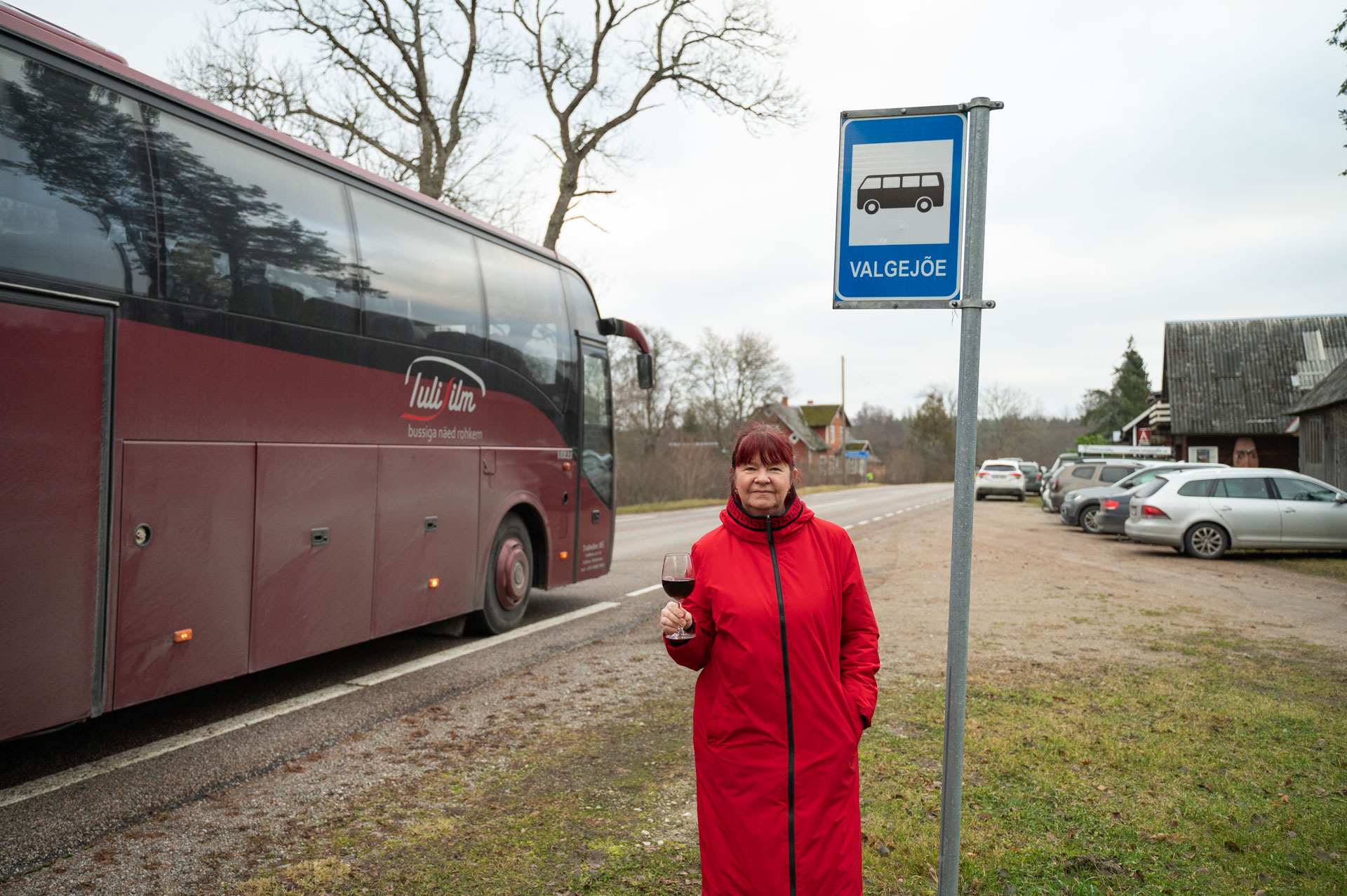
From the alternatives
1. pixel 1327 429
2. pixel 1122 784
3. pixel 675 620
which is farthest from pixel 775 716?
pixel 1327 429

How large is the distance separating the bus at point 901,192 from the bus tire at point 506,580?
5.68 meters

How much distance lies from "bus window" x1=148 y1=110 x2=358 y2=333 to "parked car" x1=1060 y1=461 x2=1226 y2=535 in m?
15.7

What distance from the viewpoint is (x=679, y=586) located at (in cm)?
259

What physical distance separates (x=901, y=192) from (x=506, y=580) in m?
6.08

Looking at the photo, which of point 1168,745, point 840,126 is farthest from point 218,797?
point 1168,745

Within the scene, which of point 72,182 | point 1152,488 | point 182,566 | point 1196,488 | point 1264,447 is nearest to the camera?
point 72,182

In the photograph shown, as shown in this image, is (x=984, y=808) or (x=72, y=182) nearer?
(x=984, y=808)

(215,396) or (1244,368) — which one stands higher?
(1244,368)

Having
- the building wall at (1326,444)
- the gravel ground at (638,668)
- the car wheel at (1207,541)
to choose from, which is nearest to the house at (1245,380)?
the building wall at (1326,444)

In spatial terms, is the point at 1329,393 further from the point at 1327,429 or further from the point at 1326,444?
the point at 1326,444

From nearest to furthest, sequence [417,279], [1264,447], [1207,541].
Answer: [417,279] → [1207,541] → [1264,447]

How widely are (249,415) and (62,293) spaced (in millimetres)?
1307

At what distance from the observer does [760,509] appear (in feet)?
8.45

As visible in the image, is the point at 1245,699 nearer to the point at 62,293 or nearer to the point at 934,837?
the point at 934,837
